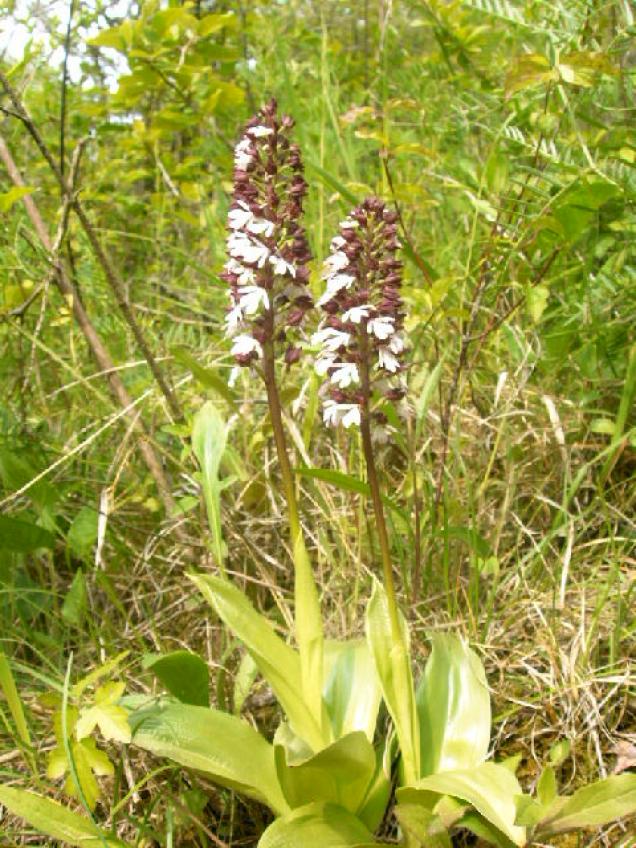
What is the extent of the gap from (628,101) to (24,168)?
289 cm

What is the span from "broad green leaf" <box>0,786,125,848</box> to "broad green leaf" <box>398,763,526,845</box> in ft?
2.03

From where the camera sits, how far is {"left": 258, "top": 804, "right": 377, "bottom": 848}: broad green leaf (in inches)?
62.5

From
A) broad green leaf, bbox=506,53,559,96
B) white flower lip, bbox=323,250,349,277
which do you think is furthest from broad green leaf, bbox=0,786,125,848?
broad green leaf, bbox=506,53,559,96

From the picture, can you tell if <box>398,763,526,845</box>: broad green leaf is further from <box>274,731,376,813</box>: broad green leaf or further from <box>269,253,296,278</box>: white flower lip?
<box>269,253,296,278</box>: white flower lip

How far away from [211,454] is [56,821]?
93 cm

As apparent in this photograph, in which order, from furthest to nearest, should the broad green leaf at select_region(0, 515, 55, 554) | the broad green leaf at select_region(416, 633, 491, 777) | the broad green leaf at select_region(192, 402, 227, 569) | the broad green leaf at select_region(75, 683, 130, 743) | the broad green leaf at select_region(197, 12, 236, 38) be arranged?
the broad green leaf at select_region(197, 12, 236, 38) → the broad green leaf at select_region(0, 515, 55, 554) → the broad green leaf at select_region(192, 402, 227, 569) → the broad green leaf at select_region(416, 633, 491, 777) → the broad green leaf at select_region(75, 683, 130, 743)

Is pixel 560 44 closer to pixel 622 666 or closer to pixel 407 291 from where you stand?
pixel 407 291

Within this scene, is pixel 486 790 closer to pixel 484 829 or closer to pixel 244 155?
pixel 484 829

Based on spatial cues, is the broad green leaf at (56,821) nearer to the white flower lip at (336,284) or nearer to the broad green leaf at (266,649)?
the broad green leaf at (266,649)

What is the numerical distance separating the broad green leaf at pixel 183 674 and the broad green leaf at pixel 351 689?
29cm

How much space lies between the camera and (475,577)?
2.13m

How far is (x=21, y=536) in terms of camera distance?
7.84 feet

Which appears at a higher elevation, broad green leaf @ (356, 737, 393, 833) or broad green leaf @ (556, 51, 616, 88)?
broad green leaf @ (556, 51, 616, 88)

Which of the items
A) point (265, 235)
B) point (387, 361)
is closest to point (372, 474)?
point (387, 361)
